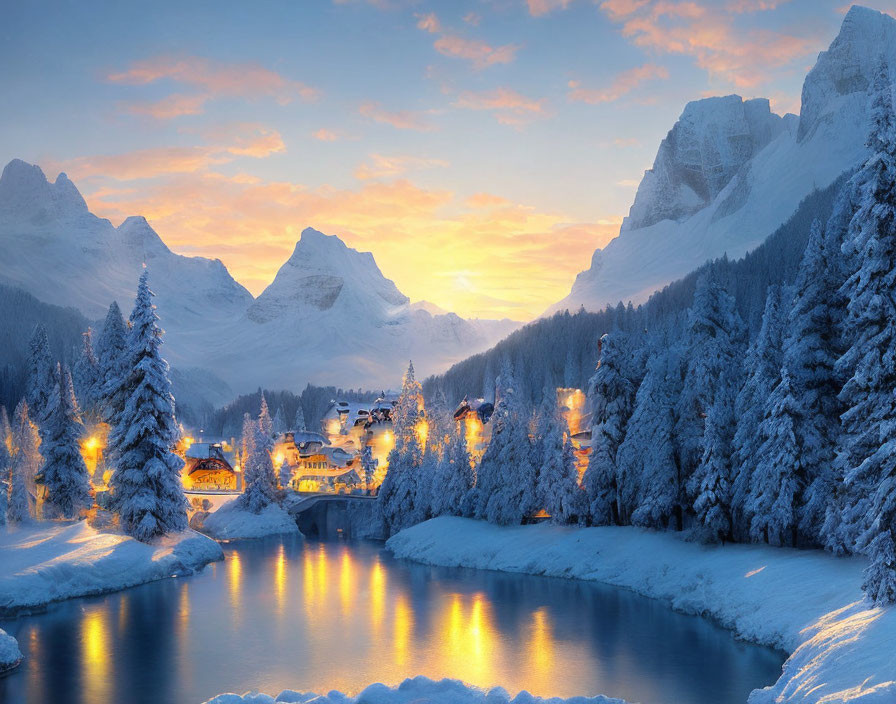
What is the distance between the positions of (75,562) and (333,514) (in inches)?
2146

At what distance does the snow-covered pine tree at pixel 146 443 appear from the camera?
5569 centimetres

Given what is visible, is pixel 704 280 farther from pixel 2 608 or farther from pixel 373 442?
pixel 373 442

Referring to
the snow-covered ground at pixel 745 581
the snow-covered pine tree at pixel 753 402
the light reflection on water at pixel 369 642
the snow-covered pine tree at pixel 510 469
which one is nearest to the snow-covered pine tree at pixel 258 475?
the snow-covered ground at pixel 745 581

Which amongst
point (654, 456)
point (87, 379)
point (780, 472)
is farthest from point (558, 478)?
point (87, 379)

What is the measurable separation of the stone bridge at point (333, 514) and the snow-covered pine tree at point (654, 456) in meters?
38.4

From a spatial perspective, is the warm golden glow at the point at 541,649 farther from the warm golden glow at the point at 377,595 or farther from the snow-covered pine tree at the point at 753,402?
the snow-covered pine tree at the point at 753,402

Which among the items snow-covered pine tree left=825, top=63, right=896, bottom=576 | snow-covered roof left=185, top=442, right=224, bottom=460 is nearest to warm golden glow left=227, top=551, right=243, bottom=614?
snow-covered pine tree left=825, top=63, right=896, bottom=576

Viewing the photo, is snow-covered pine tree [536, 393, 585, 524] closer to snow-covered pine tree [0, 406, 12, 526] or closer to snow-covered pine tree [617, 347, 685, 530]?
snow-covered pine tree [617, 347, 685, 530]

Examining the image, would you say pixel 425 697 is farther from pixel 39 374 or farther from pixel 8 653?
pixel 39 374

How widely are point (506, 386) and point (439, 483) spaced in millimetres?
21665

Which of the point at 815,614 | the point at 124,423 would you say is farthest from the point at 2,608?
the point at 815,614

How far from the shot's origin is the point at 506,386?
95.8m

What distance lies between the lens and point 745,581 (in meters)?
40.3

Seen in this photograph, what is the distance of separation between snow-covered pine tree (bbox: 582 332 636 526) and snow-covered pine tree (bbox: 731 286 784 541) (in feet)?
41.6
